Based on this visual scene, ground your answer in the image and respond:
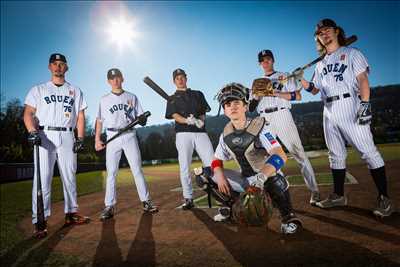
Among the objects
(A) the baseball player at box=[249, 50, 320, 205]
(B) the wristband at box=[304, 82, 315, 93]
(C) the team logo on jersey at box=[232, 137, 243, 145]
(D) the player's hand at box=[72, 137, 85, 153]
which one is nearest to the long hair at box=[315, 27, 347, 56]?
(B) the wristband at box=[304, 82, 315, 93]

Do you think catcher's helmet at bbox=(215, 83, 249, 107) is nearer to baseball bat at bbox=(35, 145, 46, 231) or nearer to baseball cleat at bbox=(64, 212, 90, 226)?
baseball bat at bbox=(35, 145, 46, 231)

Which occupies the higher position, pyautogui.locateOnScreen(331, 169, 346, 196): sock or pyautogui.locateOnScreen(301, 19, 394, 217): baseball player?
pyautogui.locateOnScreen(301, 19, 394, 217): baseball player

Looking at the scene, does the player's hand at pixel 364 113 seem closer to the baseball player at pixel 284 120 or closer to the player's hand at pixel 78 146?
the baseball player at pixel 284 120

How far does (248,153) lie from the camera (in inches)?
118

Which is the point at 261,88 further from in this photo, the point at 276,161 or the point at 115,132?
the point at 115,132

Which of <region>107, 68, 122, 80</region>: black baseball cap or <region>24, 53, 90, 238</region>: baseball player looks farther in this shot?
<region>107, 68, 122, 80</region>: black baseball cap

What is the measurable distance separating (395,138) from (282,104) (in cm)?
2640

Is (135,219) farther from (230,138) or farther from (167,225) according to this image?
(230,138)

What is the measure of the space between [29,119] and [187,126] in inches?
99.3

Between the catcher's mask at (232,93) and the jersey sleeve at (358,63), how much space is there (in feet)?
6.57

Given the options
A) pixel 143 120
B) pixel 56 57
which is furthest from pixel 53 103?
pixel 143 120

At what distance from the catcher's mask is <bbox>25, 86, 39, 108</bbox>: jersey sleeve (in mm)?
3407

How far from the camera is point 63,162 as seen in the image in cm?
476

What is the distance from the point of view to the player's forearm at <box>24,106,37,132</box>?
14.6 ft
